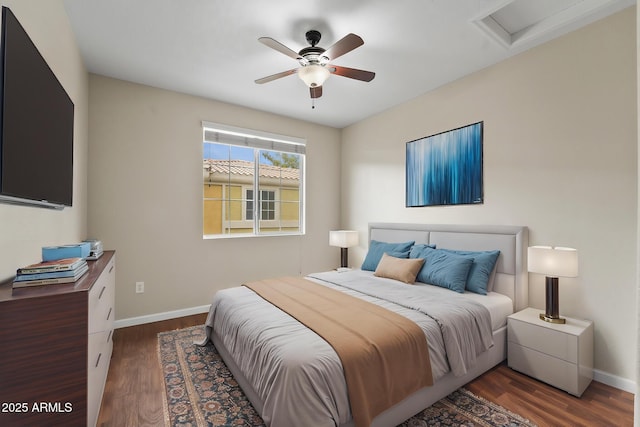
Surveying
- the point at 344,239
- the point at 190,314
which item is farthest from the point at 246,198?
the point at 190,314

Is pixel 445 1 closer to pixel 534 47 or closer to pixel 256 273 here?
pixel 534 47

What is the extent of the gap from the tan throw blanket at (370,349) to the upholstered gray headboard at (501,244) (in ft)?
4.63

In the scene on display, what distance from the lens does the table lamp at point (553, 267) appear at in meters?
2.16

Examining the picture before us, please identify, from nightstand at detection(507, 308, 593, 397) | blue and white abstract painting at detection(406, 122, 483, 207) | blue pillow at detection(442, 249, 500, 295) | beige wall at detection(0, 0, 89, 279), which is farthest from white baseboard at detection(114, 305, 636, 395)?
blue and white abstract painting at detection(406, 122, 483, 207)

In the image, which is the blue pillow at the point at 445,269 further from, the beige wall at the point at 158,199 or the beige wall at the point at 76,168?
the beige wall at the point at 76,168

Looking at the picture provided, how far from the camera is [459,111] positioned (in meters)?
3.22

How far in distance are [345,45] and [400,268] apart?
7.08 feet

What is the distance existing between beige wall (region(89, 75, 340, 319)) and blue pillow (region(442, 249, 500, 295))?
2.68 metres

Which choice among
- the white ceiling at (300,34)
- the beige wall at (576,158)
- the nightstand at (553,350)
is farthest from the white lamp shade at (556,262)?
the white ceiling at (300,34)

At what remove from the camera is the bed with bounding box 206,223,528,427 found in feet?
4.58

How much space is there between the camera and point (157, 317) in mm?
3391

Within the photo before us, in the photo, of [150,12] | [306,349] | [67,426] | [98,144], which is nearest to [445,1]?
[150,12]

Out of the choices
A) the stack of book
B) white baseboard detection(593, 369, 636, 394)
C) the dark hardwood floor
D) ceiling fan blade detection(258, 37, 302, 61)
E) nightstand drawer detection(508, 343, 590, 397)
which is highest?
ceiling fan blade detection(258, 37, 302, 61)

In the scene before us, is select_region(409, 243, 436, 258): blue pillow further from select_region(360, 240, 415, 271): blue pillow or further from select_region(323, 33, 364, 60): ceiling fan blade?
select_region(323, 33, 364, 60): ceiling fan blade
